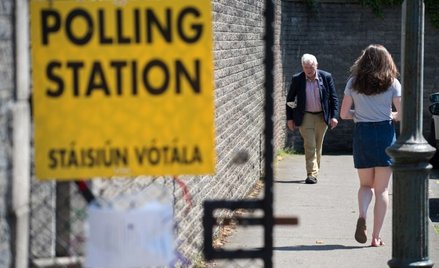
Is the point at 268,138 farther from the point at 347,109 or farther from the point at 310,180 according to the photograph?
the point at 310,180

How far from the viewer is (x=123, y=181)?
5.16 m

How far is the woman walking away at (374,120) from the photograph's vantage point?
893cm

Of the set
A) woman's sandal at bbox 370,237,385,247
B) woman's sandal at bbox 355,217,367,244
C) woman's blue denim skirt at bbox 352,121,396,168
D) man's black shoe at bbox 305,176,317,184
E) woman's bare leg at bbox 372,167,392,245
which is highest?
woman's blue denim skirt at bbox 352,121,396,168

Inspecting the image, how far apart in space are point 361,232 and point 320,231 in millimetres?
980

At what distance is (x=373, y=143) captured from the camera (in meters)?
8.96

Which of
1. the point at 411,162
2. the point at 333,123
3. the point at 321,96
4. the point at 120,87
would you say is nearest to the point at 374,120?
the point at 411,162

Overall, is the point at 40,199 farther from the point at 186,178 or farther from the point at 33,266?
the point at 186,178

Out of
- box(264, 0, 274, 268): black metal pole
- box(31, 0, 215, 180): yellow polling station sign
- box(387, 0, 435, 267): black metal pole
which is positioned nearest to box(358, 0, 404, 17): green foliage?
box(387, 0, 435, 267): black metal pole

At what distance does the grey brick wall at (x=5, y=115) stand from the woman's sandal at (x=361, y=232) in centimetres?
541

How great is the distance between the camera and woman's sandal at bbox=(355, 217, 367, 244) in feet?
29.8

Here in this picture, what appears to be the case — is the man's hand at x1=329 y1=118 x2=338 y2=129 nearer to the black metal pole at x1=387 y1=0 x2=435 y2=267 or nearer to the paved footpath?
the paved footpath

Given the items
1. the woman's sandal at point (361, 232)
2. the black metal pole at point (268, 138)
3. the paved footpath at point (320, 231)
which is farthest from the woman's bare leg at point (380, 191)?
the black metal pole at point (268, 138)

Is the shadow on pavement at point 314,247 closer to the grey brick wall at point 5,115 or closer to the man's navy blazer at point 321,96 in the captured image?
the man's navy blazer at point 321,96

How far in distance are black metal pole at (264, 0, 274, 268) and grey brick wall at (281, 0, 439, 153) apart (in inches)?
588
